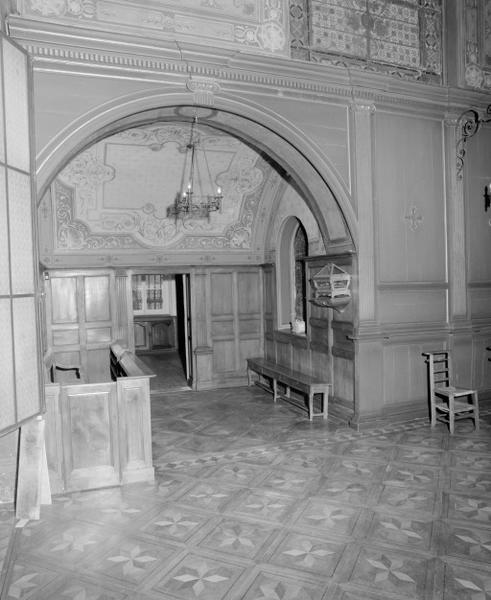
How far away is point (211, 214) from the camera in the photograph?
9.10m

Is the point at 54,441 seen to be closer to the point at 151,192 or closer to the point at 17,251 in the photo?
the point at 17,251

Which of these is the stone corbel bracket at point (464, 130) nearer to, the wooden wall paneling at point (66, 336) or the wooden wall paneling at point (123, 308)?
the wooden wall paneling at point (123, 308)

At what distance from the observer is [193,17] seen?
5.25 m

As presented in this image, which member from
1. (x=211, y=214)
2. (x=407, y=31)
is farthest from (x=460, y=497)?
(x=211, y=214)

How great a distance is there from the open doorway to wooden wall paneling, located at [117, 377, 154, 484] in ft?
18.6

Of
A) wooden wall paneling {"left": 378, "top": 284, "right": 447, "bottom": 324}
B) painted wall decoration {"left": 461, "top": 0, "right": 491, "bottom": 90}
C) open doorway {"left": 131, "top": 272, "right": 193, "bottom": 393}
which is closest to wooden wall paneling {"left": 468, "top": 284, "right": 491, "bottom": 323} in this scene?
wooden wall paneling {"left": 378, "top": 284, "right": 447, "bottom": 324}

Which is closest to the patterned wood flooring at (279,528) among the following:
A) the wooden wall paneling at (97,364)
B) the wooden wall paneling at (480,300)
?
the wooden wall paneling at (480,300)

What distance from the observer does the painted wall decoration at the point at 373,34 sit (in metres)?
5.84

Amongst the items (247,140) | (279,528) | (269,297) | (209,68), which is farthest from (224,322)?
(279,528)

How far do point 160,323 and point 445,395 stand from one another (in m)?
8.95

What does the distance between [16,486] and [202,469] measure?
1.67 metres

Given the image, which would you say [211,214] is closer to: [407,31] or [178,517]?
[407,31]

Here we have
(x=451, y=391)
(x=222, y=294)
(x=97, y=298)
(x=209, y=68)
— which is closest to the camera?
(x=209, y=68)

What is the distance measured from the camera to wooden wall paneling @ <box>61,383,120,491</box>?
15.0 ft
